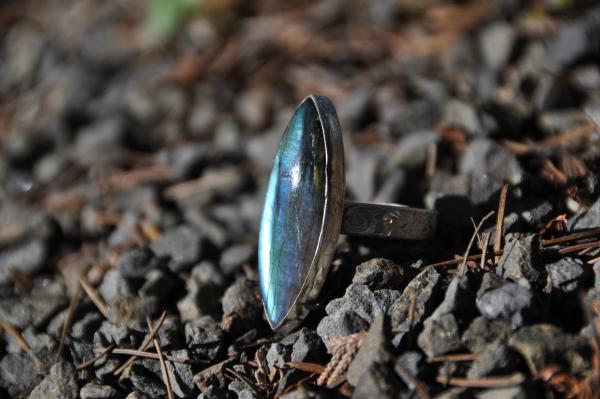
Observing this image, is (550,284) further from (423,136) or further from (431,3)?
(431,3)

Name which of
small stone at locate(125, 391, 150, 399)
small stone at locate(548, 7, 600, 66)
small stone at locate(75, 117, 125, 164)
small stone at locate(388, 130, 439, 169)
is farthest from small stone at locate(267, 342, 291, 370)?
small stone at locate(548, 7, 600, 66)

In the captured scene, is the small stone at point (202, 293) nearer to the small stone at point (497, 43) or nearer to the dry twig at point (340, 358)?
the dry twig at point (340, 358)

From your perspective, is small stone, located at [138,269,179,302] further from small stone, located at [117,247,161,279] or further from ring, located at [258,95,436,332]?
ring, located at [258,95,436,332]

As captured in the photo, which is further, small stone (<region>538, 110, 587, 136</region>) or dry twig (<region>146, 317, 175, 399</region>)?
small stone (<region>538, 110, 587, 136</region>)

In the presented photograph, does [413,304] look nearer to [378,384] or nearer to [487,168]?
[378,384]

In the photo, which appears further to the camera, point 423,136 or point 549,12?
point 549,12

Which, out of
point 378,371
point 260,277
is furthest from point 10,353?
point 378,371
